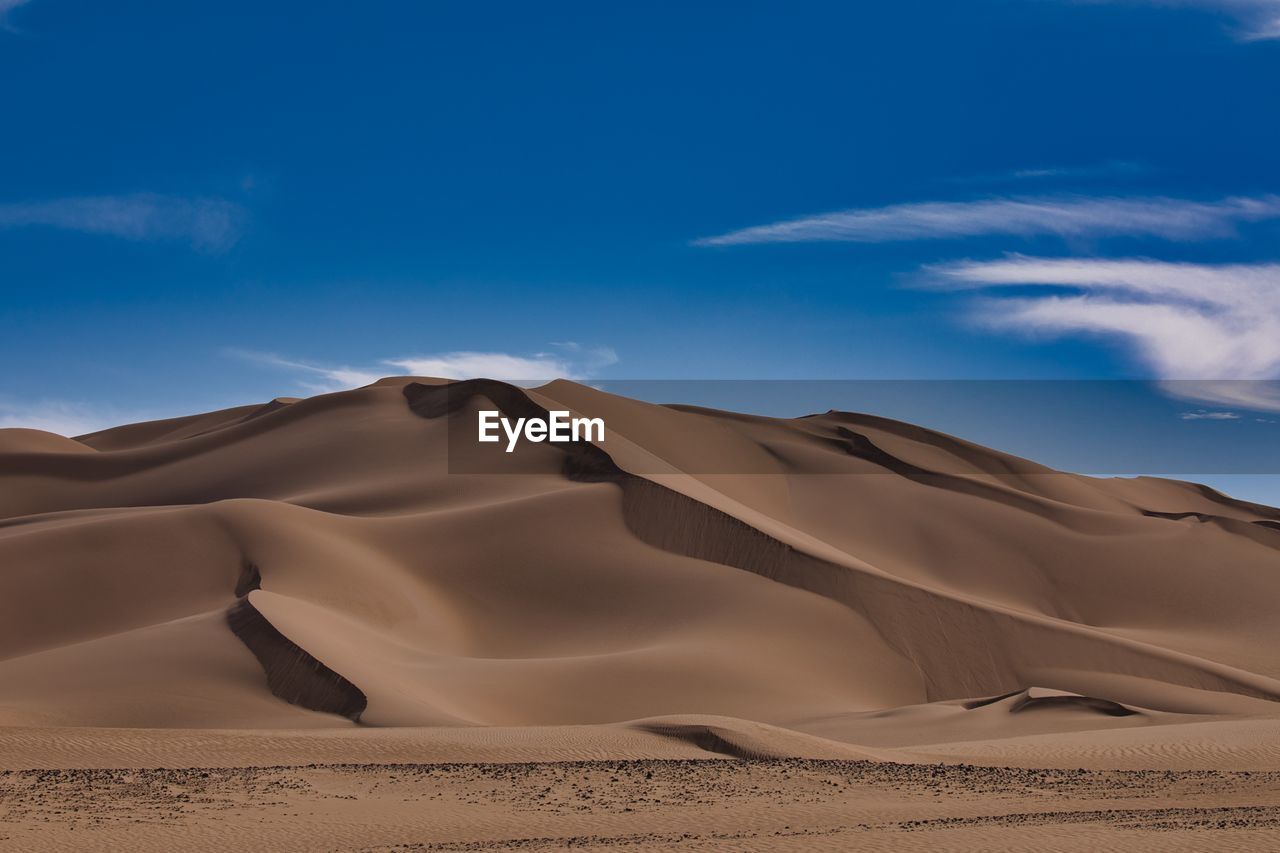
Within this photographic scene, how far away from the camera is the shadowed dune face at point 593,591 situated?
28.8m

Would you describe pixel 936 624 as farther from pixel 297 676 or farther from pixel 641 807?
pixel 641 807

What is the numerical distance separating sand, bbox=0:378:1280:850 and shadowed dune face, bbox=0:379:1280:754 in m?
0.16

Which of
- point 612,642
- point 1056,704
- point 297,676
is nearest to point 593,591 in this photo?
point 612,642

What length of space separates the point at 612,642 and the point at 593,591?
4.23 meters

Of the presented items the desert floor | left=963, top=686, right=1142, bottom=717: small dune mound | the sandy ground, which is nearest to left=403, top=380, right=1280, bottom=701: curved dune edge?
left=963, top=686, right=1142, bottom=717: small dune mound

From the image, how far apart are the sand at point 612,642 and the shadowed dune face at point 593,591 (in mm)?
159

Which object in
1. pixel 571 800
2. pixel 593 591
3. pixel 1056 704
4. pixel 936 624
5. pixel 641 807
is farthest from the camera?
pixel 593 591

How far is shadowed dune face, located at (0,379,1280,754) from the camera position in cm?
2883

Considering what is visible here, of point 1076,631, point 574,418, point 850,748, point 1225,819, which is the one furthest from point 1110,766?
point 574,418

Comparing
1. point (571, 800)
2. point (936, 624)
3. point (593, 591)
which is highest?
point (593, 591)

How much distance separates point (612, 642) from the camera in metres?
36.8

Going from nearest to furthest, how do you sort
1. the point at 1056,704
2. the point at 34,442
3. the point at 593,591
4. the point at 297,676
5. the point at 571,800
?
the point at 571,800 → the point at 297,676 → the point at 1056,704 → the point at 593,591 → the point at 34,442

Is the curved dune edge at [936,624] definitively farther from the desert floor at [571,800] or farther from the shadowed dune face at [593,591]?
the desert floor at [571,800]

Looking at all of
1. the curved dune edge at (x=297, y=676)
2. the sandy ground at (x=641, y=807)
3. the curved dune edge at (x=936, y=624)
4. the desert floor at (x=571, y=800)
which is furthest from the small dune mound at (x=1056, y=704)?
the curved dune edge at (x=297, y=676)
